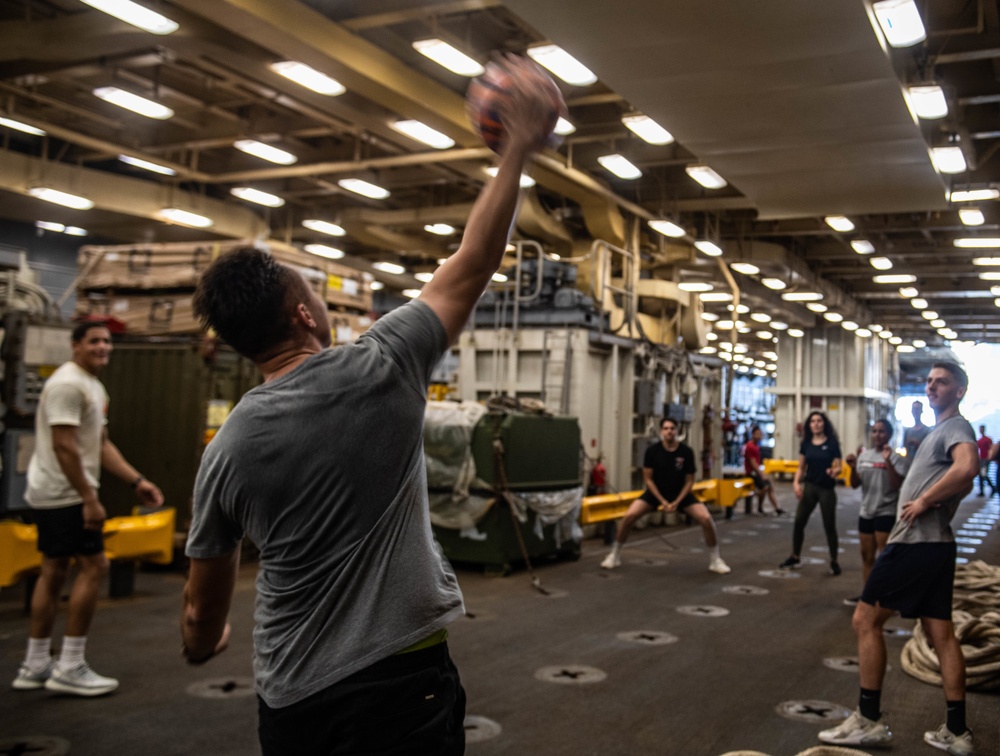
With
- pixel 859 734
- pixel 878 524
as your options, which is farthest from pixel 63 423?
pixel 878 524

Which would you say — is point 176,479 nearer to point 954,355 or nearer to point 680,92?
point 680,92

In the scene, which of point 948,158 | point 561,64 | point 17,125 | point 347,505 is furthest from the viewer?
point 17,125

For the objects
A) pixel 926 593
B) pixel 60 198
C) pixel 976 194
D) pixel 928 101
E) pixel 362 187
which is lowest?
pixel 926 593

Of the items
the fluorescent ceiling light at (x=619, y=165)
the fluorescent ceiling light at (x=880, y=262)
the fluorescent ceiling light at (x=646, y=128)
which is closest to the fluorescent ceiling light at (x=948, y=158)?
the fluorescent ceiling light at (x=646, y=128)

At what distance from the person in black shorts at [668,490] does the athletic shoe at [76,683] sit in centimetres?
628

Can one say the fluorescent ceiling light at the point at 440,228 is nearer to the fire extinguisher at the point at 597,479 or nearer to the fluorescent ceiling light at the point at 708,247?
the fluorescent ceiling light at the point at 708,247

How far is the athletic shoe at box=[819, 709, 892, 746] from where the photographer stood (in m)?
4.58

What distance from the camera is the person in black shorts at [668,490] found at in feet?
33.6

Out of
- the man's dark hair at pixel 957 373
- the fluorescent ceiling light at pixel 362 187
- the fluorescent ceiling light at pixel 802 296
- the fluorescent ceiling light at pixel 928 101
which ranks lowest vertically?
the man's dark hair at pixel 957 373

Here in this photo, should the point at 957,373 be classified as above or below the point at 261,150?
below

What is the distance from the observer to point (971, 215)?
13.4 metres

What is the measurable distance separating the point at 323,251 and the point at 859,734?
15910 mm

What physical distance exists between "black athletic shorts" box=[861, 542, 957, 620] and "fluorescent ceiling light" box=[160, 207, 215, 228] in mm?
12421

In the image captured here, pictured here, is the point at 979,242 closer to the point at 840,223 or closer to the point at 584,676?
the point at 840,223
